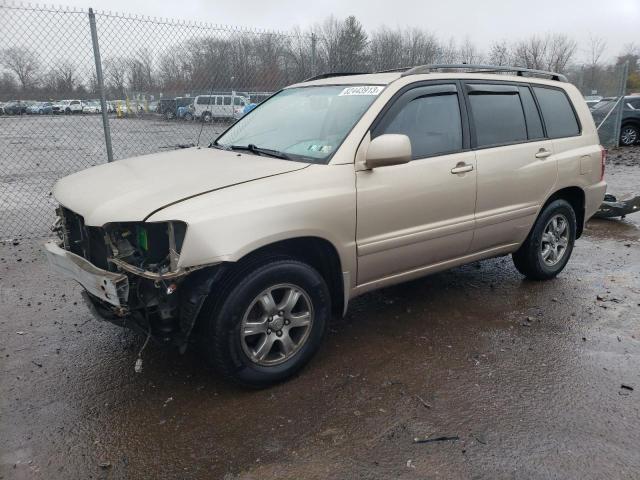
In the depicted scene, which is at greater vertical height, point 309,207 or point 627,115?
point 627,115

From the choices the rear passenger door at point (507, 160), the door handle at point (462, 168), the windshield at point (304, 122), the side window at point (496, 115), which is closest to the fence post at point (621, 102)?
the rear passenger door at point (507, 160)

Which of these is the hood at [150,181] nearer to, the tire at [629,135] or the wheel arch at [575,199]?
the wheel arch at [575,199]

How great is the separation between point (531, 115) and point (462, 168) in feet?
3.92

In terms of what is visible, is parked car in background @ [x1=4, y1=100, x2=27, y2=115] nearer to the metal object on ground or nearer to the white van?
the white van

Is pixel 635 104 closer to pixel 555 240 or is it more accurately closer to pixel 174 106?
pixel 555 240

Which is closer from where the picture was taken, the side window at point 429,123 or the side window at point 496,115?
the side window at point 429,123

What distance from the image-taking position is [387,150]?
318cm

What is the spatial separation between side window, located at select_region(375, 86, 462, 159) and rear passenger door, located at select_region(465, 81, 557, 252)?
0.18 m

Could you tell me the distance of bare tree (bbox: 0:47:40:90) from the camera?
5781 millimetres

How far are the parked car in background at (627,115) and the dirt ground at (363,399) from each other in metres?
13.4

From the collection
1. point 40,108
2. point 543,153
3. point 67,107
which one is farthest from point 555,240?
point 40,108

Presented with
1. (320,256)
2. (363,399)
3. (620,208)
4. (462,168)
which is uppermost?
(462,168)

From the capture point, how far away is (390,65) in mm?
9734

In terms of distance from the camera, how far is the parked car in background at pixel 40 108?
674 cm
